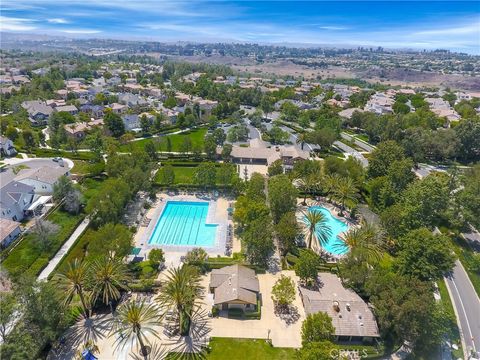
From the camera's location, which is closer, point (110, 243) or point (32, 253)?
point (110, 243)

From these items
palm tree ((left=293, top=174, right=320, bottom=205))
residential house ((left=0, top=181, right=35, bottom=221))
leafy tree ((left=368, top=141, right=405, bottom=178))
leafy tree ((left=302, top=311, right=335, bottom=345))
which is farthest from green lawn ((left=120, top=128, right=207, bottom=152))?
leafy tree ((left=302, top=311, right=335, bottom=345))

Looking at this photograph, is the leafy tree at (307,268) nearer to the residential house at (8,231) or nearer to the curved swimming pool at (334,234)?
the curved swimming pool at (334,234)

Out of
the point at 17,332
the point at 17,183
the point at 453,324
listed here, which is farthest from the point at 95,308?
the point at 453,324

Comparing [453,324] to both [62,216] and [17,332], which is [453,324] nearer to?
[17,332]

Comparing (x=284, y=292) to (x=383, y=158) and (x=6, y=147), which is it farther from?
(x=6, y=147)

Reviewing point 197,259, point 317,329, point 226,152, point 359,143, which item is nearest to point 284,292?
point 317,329

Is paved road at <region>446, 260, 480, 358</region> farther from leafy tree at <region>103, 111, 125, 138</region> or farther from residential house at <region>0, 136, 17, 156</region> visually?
residential house at <region>0, 136, 17, 156</region>
